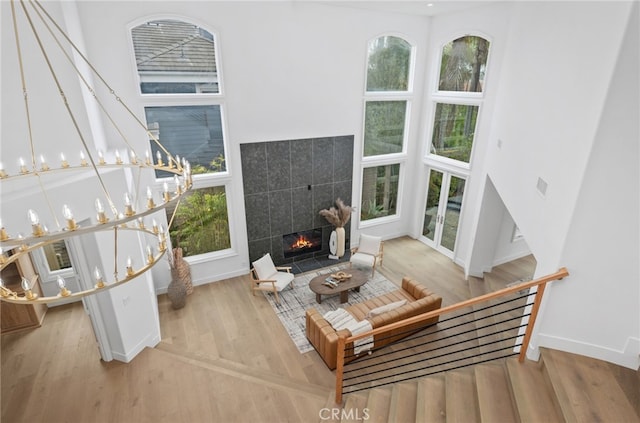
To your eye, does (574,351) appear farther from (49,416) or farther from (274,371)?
(49,416)

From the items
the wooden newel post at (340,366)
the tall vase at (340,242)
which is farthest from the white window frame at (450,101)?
the wooden newel post at (340,366)

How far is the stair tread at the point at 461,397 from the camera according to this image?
3561 mm

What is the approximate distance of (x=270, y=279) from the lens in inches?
292

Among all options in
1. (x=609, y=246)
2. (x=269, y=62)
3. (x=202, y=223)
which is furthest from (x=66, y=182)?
(x=609, y=246)

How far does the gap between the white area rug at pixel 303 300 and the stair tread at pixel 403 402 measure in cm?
196

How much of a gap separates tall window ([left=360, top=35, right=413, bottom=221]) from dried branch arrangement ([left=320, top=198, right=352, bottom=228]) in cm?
94

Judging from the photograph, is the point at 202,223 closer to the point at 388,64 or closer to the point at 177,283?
the point at 177,283

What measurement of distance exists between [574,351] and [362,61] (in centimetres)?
635

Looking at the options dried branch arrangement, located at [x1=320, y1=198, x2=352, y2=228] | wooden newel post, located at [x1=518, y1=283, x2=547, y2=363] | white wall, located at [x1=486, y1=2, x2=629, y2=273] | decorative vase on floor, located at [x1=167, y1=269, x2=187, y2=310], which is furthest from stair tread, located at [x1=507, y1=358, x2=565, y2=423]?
decorative vase on floor, located at [x1=167, y1=269, x2=187, y2=310]

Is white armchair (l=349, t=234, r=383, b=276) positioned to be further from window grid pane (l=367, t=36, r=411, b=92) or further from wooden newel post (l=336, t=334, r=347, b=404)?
wooden newel post (l=336, t=334, r=347, b=404)

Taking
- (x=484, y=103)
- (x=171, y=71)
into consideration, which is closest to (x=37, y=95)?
(x=171, y=71)

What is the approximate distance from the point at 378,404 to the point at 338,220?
457 cm

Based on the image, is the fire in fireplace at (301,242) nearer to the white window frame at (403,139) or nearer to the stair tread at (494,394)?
the white window frame at (403,139)

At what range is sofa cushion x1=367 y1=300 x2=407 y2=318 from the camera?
19.1 ft
